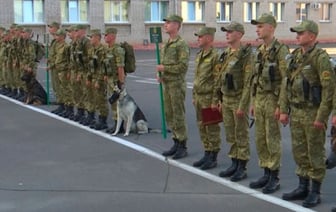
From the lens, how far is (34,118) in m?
13.3

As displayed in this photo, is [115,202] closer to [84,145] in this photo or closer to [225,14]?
[84,145]

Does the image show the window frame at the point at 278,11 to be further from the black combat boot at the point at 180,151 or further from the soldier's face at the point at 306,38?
the soldier's face at the point at 306,38

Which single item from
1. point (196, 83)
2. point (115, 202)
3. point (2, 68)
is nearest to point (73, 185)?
point (115, 202)

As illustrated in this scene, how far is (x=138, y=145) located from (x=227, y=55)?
9.87 ft

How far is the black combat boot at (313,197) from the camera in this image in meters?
6.57

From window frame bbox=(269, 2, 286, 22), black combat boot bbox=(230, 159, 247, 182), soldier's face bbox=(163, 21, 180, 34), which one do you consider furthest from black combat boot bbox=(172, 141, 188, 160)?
window frame bbox=(269, 2, 286, 22)

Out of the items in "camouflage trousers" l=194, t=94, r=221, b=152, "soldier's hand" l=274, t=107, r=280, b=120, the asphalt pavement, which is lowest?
the asphalt pavement

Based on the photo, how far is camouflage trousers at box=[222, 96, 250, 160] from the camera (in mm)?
7691

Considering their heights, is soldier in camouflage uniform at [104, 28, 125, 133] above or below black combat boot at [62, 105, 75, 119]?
above

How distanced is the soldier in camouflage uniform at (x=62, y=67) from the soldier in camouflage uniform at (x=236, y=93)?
5710 millimetres

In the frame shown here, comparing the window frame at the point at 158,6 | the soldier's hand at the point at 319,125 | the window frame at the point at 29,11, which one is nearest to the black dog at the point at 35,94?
the soldier's hand at the point at 319,125

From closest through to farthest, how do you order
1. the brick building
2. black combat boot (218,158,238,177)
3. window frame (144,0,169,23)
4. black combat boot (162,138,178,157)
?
black combat boot (218,158,238,177), black combat boot (162,138,178,157), the brick building, window frame (144,0,169,23)

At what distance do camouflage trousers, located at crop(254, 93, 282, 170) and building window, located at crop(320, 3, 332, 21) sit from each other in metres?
49.6

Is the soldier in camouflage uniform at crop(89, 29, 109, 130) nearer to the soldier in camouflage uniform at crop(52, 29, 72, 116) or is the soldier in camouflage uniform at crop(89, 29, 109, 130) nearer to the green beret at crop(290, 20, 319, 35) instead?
the soldier in camouflage uniform at crop(52, 29, 72, 116)
